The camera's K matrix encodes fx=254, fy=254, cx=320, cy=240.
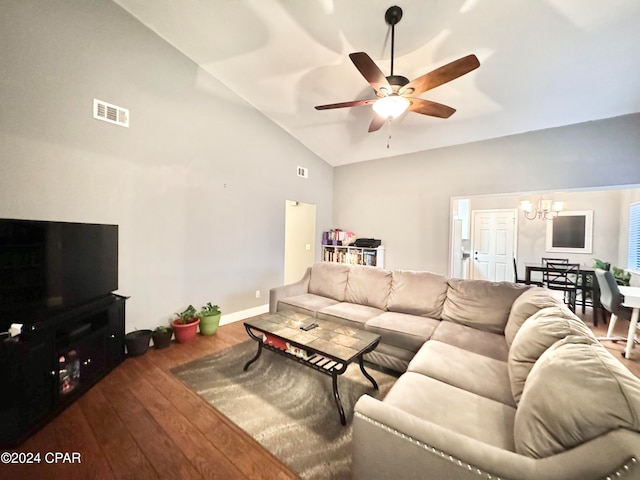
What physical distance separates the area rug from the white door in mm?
5113

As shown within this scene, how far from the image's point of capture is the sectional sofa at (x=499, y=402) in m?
0.79

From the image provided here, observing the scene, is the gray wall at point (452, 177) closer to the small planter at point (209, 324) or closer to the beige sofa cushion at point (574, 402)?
the small planter at point (209, 324)

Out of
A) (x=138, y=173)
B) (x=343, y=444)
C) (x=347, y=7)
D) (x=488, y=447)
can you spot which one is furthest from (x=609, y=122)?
(x=138, y=173)

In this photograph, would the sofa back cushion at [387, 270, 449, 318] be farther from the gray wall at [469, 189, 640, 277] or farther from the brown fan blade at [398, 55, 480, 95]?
the gray wall at [469, 189, 640, 277]

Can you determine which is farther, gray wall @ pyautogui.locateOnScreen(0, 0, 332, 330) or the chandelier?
the chandelier

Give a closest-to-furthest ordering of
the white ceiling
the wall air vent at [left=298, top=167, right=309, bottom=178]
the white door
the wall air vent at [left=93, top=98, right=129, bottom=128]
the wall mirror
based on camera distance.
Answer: the white ceiling < the wall air vent at [left=93, top=98, right=129, bottom=128] < the wall air vent at [left=298, top=167, right=309, bottom=178] < the wall mirror < the white door

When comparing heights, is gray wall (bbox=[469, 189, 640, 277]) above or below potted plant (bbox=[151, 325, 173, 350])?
above

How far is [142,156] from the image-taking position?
2.74 metres

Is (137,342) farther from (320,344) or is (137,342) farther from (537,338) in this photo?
(537,338)

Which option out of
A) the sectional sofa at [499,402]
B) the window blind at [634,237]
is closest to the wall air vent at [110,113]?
the sectional sofa at [499,402]

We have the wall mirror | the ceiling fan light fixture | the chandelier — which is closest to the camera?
the ceiling fan light fixture

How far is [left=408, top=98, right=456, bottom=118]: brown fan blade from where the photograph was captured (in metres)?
2.30

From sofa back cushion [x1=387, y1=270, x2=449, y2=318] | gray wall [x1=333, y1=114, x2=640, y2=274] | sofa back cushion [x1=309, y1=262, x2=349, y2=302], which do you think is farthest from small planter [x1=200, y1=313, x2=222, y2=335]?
gray wall [x1=333, y1=114, x2=640, y2=274]

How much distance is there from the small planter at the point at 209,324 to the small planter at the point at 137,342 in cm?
59
